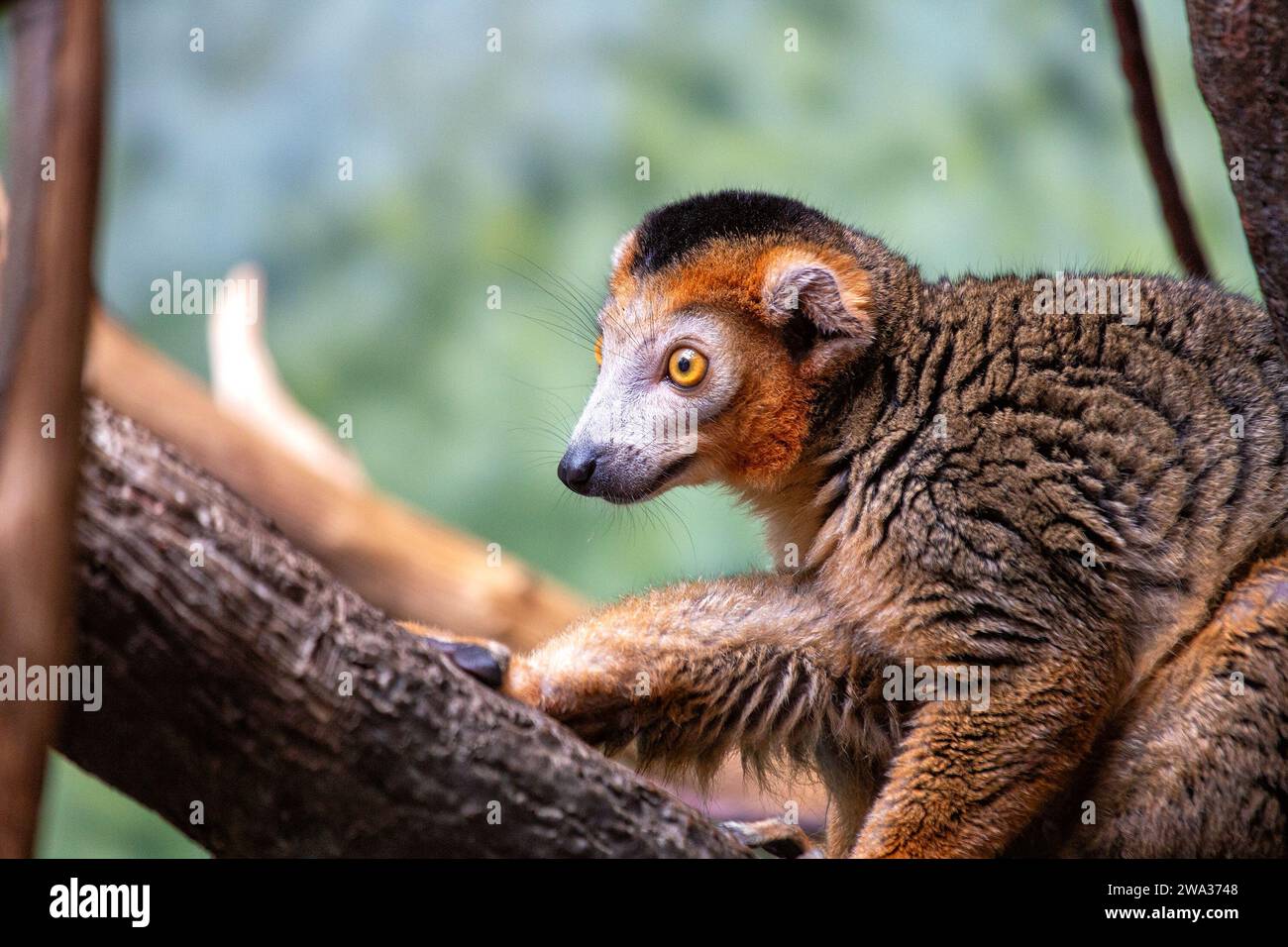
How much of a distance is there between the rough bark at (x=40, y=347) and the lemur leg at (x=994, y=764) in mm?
2518

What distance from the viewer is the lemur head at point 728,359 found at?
13.8 feet

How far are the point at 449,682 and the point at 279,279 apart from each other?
26.8ft

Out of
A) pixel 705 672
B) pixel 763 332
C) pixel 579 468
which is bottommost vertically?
pixel 705 672

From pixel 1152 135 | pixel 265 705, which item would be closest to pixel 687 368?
pixel 265 705

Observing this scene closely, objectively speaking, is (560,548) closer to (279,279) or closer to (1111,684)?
(279,279)

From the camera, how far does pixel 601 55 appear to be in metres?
10.2

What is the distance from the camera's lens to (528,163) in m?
10.2

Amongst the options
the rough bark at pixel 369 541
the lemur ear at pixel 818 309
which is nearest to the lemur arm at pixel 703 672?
the lemur ear at pixel 818 309

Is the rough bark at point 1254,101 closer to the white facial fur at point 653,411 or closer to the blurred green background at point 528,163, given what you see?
the white facial fur at point 653,411

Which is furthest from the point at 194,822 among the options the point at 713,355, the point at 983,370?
the point at 983,370

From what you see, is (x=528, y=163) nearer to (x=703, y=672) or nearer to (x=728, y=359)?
(x=728, y=359)

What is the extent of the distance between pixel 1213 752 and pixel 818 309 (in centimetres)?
182

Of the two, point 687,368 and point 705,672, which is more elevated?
point 687,368
